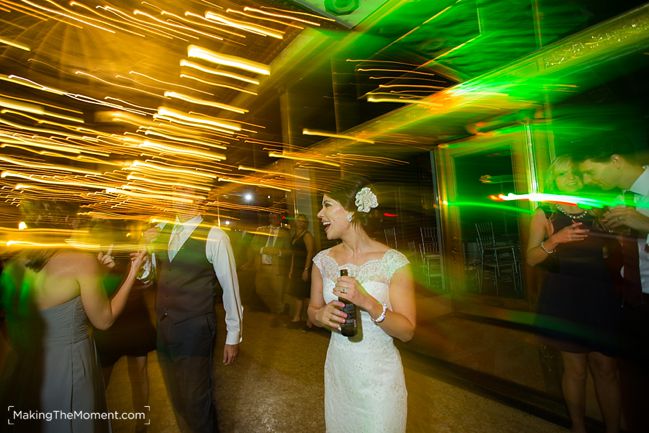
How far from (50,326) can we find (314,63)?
761 cm

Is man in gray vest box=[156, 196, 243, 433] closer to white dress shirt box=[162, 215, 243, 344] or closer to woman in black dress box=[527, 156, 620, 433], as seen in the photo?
white dress shirt box=[162, 215, 243, 344]

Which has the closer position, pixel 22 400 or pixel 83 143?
pixel 22 400

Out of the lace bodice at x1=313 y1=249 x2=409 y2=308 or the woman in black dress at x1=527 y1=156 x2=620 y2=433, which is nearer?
the lace bodice at x1=313 y1=249 x2=409 y2=308

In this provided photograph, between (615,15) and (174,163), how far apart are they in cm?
1380

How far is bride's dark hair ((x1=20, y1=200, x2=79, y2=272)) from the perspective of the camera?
2086mm

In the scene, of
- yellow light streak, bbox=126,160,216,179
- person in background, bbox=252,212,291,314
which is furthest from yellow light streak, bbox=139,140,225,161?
person in background, bbox=252,212,291,314

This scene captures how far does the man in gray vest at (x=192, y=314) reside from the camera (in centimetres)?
264

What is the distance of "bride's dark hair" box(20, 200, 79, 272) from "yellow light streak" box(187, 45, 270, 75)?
6.12 metres

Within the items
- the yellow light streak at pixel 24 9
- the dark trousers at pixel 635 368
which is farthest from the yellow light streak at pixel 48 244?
the yellow light streak at pixel 24 9

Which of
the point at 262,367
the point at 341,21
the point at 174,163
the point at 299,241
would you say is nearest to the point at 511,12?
the point at 341,21

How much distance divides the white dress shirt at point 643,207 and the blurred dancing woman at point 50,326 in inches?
141

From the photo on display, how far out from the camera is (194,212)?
2955mm

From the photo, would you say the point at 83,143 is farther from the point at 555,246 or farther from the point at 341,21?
the point at 555,246

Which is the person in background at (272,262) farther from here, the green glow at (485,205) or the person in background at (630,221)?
the person in background at (630,221)
